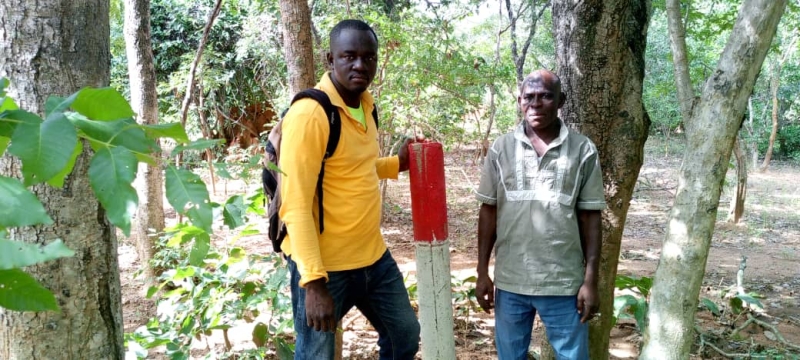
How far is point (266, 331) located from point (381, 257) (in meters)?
1.31

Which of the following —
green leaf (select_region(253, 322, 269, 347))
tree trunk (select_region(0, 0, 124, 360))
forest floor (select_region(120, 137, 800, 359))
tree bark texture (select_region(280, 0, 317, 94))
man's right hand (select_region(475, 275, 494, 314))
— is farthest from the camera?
forest floor (select_region(120, 137, 800, 359))

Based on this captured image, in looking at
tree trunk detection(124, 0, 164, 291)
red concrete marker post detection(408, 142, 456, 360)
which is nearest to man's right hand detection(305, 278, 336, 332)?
red concrete marker post detection(408, 142, 456, 360)

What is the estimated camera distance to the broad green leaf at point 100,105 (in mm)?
799

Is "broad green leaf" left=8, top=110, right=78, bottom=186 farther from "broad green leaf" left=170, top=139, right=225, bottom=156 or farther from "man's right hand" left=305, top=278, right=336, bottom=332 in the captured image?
→ "man's right hand" left=305, top=278, right=336, bottom=332

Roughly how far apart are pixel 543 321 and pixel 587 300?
0.21 m

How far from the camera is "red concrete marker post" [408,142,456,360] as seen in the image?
192 cm

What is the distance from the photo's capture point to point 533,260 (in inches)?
88.4

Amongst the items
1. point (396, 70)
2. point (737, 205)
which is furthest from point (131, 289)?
point (737, 205)

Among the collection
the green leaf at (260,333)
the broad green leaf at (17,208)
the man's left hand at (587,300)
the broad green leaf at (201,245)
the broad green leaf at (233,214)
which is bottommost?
the green leaf at (260,333)

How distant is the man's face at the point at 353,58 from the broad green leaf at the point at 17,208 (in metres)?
1.42

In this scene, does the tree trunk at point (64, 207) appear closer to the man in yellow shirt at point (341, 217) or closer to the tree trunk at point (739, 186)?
the man in yellow shirt at point (341, 217)

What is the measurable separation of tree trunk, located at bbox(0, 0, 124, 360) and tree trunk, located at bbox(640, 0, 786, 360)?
194cm

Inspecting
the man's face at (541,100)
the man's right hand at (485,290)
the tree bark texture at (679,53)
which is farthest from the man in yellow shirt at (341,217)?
the tree bark texture at (679,53)

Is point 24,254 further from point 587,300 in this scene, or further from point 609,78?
point 609,78
